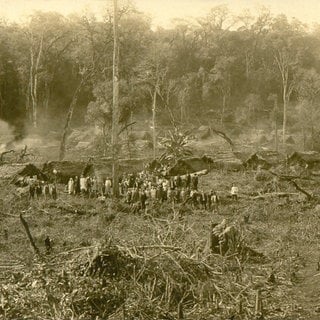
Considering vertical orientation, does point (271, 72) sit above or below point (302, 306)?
above

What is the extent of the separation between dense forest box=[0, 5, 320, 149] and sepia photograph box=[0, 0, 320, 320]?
16 centimetres

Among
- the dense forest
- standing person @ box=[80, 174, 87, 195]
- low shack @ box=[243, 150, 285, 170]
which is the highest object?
the dense forest

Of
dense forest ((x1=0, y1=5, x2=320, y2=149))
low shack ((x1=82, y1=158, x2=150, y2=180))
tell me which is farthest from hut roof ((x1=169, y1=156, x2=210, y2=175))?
dense forest ((x1=0, y1=5, x2=320, y2=149))

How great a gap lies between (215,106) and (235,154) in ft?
59.8

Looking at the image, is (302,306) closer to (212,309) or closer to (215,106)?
(212,309)

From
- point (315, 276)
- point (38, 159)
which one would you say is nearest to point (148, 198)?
point (315, 276)

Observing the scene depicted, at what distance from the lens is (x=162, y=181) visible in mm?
19891

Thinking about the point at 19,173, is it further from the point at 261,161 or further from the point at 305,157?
the point at 305,157

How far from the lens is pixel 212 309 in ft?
28.3

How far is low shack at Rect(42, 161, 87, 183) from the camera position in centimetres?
2270

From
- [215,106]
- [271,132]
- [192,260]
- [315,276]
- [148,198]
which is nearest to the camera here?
[192,260]

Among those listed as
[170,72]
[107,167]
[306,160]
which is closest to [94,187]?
[107,167]

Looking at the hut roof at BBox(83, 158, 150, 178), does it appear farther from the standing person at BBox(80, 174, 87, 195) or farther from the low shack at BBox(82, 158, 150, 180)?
the standing person at BBox(80, 174, 87, 195)

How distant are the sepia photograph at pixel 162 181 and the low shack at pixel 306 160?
0.09 m
